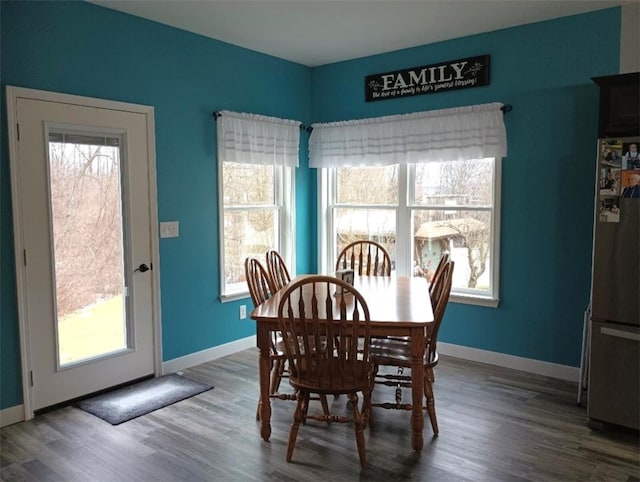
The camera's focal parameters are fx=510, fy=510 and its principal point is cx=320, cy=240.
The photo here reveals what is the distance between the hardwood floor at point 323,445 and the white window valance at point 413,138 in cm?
187

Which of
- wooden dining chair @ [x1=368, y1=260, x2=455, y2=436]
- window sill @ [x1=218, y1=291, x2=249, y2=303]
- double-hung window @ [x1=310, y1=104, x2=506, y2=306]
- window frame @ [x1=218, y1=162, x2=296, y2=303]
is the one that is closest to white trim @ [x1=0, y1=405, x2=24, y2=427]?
window sill @ [x1=218, y1=291, x2=249, y2=303]

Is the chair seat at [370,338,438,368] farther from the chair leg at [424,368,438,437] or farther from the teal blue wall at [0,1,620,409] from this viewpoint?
the teal blue wall at [0,1,620,409]

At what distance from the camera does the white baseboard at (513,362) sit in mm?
3719

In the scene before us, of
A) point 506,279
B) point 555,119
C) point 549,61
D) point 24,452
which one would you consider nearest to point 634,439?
point 506,279

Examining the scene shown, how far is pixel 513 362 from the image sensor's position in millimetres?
3971

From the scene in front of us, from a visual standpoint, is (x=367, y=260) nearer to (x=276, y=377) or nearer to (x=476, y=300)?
(x=476, y=300)

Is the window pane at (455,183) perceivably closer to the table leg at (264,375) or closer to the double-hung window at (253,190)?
the double-hung window at (253,190)

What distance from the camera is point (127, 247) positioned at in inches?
140

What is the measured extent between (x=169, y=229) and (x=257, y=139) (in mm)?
1131

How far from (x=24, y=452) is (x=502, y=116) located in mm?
3781

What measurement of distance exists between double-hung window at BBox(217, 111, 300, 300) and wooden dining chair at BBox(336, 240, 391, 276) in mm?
738

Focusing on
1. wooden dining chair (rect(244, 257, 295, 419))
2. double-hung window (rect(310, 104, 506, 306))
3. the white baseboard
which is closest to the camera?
wooden dining chair (rect(244, 257, 295, 419))

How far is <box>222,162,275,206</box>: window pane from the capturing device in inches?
171

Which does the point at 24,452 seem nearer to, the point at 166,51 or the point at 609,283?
the point at 166,51
